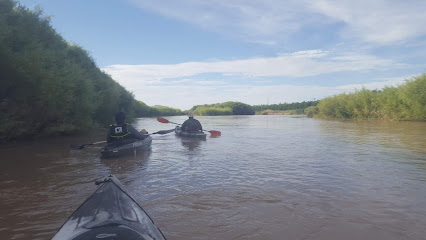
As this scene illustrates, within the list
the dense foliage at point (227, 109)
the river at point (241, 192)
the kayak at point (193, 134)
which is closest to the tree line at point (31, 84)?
the river at point (241, 192)

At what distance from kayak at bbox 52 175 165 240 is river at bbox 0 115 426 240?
4.19 feet

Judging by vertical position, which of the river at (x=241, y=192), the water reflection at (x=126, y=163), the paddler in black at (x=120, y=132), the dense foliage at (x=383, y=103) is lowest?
the river at (x=241, y=192)

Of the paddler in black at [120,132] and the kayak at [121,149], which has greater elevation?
the paddler in black at [120,132]

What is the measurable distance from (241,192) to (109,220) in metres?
3.58

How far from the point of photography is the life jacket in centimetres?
916

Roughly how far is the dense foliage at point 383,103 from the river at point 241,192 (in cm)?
2085

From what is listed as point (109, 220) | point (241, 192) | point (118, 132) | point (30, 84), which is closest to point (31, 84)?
point (30, 84)

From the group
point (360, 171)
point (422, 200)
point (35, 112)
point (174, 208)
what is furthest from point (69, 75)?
point (422, 200)

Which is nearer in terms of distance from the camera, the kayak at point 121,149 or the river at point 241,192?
the river at point 241,192

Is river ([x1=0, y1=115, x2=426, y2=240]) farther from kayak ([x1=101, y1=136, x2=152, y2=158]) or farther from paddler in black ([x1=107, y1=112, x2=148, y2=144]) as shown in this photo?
paddler in black ([x1=107, y1=112, x2=148, y2=144])

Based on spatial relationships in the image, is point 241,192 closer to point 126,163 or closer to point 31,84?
point 126,163

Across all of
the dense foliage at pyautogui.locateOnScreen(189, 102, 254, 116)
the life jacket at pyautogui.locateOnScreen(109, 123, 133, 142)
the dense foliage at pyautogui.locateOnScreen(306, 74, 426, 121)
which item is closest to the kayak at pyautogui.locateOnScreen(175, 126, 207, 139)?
the life jacket at pyautogui.locateOnScreen(109, 123, 133, 142)

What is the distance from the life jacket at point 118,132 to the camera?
30.1 feet

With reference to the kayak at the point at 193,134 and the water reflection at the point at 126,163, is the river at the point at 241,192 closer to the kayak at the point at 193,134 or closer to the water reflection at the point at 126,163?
the water reflection at the point at 126,163
